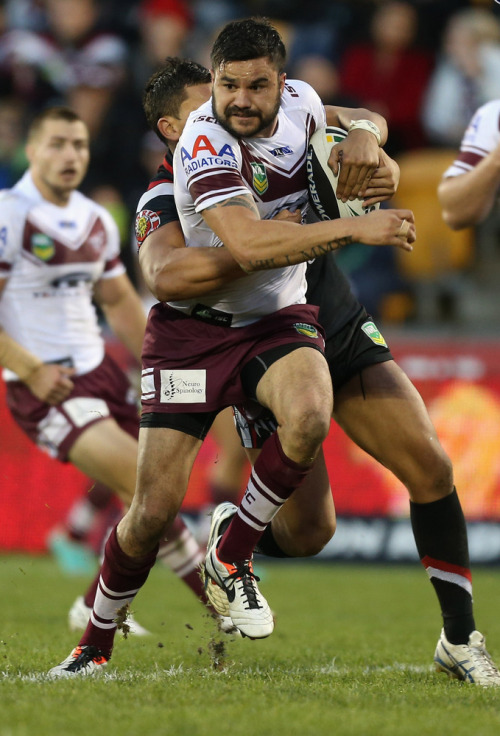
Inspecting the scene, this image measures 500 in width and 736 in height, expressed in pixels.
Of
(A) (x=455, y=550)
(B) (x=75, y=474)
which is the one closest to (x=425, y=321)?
(B) (x=75, y=474)

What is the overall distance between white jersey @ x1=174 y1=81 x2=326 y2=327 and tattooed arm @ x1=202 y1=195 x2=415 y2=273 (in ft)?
0.39

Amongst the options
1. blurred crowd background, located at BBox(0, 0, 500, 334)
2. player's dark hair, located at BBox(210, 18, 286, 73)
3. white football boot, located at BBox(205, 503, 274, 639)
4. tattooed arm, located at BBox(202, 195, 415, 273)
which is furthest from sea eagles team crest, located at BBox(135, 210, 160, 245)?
blurred crowd background, located at BBox(0, 0, 500, 334)

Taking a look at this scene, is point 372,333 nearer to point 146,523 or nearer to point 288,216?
point 288,216

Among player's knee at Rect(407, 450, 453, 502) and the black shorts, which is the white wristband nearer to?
the black shorts

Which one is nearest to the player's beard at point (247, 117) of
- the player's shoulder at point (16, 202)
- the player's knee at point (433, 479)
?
the player's knee at point (433, 479)

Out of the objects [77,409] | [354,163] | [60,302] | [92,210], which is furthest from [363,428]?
[92,210]

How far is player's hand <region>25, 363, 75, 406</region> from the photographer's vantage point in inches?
249

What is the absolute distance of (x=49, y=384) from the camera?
6336mm

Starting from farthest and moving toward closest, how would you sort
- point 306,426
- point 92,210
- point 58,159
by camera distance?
point 92,210 < point 58,159 < point 306,426

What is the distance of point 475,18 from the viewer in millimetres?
11906

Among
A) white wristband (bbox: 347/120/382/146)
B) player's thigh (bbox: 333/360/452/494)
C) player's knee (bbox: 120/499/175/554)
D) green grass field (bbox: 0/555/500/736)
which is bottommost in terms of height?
green grass field (bbox: 0/555/500/736)

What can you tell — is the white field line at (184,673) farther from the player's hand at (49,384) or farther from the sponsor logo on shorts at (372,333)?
the player's hand at (49,384)

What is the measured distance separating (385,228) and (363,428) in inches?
41.3

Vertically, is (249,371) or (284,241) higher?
Result: (284,241)
